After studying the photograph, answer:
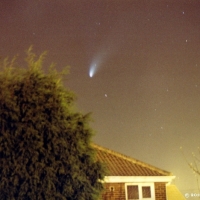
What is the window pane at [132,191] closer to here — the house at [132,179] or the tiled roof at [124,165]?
the house at [132,179]

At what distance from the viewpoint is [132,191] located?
17969 millimetres

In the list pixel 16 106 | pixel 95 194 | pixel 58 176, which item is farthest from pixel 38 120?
pixel 95 194

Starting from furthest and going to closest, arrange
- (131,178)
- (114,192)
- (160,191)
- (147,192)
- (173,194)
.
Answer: (173,194) → (160,191) → (147,192) → (131,178) → (114,192)

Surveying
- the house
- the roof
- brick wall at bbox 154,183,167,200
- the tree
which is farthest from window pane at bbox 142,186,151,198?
the roof

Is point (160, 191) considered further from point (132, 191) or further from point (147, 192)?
point (132, 191)

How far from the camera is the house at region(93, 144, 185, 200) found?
17391mm

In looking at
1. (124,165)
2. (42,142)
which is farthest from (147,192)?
(42,142)

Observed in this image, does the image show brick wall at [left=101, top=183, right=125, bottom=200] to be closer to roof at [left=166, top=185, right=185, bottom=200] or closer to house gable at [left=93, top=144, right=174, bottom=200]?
house gable at [left=93, top=144, right=174, bottom=200]

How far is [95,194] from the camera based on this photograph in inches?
366

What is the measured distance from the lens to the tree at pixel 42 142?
334 inches

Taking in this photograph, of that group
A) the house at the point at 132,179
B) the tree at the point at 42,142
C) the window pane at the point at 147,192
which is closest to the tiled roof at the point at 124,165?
the house at the point at 132,179

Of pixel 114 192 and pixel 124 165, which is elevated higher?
pixel 124 165

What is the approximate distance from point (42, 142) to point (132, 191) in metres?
9.98

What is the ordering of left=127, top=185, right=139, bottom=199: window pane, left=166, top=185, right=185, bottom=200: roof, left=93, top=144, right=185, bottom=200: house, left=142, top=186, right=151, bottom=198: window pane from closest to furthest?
left=93, top=144, right=185, bottom=200: house, left=127, top=185, right=139, bottom=199: window pane, left=142, top=186, right=151, bottom=198: window pane, left=166, top=185, right=185, bottom=200: roof
